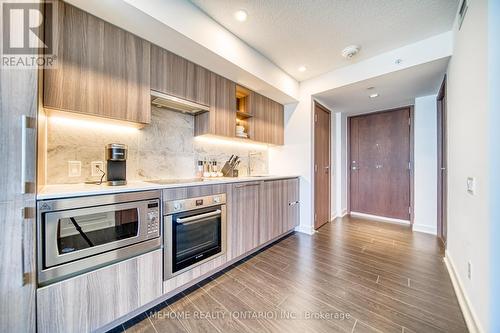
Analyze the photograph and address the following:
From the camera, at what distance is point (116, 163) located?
1622 millimetres

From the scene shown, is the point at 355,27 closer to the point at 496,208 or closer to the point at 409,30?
the point at 409,30

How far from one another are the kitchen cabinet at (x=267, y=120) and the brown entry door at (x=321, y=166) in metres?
0.62

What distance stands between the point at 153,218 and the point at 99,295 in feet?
Answer: 1.73

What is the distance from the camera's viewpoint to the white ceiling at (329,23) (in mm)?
1665

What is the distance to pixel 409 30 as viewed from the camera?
6.45 feet

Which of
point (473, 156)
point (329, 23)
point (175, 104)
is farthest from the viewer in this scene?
point (175, 104)

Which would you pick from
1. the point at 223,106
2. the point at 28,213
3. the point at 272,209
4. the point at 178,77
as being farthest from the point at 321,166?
the point at 28,213

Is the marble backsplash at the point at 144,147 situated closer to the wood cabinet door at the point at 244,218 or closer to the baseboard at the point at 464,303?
the wood cabinet door at the point at 244,218

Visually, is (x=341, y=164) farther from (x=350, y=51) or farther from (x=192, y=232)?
(x=192, y=232)

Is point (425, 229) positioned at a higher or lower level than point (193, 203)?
A: lower

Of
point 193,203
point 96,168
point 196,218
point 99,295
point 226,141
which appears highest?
point 226,141

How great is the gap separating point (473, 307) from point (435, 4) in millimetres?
2394

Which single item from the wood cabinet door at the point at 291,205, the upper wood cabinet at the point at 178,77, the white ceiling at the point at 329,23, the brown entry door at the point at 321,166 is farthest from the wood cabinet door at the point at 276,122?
the upper wood cabinet at the point at 178,77

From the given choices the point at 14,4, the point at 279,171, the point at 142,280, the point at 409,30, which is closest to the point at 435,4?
the point at 409,30
